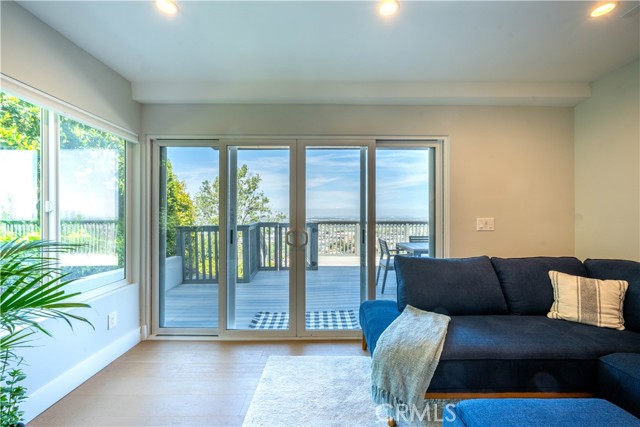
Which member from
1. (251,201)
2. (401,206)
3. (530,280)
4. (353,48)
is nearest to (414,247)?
(401,206)

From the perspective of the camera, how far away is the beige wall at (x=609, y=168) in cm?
231

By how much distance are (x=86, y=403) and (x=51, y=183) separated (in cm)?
153

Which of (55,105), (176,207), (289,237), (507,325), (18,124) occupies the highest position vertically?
(55,105)

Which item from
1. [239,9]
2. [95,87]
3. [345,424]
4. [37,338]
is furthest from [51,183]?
[345,424]

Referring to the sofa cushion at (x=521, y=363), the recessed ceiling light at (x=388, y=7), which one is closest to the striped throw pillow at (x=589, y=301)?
the sofa cushion at (x=521, y=363)

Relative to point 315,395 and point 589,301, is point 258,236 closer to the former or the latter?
point 315,395

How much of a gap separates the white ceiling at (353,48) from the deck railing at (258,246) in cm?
129

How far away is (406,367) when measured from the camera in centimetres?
162

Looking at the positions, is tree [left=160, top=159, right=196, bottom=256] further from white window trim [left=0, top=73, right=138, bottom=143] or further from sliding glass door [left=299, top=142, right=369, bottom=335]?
sliding glass door [left=299, top=142, right=369, bottom=335]

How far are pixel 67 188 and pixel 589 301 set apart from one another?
395cm

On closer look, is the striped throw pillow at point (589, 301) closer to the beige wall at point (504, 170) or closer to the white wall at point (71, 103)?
the beige wall at point (504, 170)

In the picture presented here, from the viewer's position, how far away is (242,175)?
2906mm

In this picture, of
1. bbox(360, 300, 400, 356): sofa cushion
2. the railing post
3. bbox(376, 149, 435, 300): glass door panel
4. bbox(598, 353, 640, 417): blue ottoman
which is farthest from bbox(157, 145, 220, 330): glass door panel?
bbox(598, 353, 640, 417): blue ottoman

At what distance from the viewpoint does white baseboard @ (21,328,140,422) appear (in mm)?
1744
